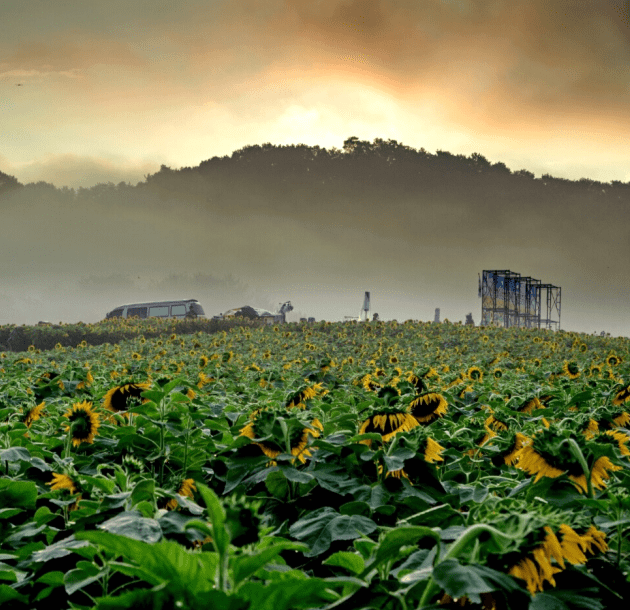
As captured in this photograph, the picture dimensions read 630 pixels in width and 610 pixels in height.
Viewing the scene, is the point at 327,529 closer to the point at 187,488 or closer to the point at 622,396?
the point at 187,488

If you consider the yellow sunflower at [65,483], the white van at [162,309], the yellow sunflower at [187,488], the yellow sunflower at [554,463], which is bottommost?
the yellow sunflower at [187,488]

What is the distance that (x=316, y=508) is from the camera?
2248 mm

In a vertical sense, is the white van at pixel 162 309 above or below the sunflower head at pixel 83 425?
above

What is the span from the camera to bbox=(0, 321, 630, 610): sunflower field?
1.01 m

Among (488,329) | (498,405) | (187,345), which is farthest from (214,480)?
(488,329)

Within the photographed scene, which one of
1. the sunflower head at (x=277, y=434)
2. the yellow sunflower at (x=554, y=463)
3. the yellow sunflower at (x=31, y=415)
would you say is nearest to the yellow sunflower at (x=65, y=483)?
the sunflower head at (x=277, y=434)

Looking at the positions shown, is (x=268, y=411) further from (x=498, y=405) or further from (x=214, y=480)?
(x=498, y=405)

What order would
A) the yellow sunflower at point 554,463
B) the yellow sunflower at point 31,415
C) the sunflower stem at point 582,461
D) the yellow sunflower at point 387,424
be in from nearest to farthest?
the sunflower stem at point 582,461
the yellow sunflower at point 554,463
the yellow sunflower at point 387,424
the yellow sunflower at point 31,415

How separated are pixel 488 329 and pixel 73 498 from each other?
62.2 ft

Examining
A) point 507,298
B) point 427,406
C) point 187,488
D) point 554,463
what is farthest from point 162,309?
point 554,463

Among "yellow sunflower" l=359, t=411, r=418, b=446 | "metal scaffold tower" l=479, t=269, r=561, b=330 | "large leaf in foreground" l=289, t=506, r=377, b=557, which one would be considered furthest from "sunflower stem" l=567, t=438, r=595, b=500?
"metal scaffold tower" l=479, t=269, r=561, b=330

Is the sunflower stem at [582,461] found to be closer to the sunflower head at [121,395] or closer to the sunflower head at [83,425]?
the sunflower head at [83,425]

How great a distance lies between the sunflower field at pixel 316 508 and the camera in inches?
39.8

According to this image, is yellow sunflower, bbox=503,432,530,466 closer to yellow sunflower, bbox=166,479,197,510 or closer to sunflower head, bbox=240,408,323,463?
sunflower head, bbox=240,408,323,463
